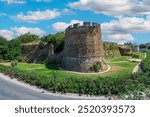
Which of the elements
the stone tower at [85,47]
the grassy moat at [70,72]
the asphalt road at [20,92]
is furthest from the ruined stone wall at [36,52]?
the asphalt road at [20,92]

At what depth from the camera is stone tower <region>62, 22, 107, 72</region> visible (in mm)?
53438

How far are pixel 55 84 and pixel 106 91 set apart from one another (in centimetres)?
Answer: 493

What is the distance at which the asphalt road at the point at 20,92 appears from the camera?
31487mm

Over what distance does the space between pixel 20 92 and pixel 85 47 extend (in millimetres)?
21577

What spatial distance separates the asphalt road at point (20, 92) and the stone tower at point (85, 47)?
54.8 feet

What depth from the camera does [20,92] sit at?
33.6m

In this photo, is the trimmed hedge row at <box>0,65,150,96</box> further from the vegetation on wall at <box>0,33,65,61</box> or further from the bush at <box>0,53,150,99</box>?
the vegetation on wall at <box>0,33,65,61</box>

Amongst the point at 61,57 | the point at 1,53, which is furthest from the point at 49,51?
the point at 1,53

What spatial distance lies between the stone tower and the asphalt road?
16699 millimetres

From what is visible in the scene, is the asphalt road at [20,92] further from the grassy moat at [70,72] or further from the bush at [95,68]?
the bush at [95,68]

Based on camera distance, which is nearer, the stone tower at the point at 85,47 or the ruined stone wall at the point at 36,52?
the stone tower at the point at 85,47

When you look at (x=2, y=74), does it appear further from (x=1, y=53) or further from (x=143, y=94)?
(x=143, y=94)

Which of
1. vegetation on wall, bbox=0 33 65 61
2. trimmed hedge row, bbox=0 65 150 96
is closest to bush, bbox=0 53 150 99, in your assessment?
trimmed hedge row, bbox=0 65 150 96

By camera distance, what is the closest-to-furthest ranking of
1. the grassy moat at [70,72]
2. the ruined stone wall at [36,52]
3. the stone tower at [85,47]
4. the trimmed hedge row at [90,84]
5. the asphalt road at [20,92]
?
1. the asphalt road at [20,92]
2. the trimmed hedge row at [90,84]
3. the grassy moat at [70,72]
4. the stone tower at [85,47]
5. the ruined stone wall at [36,52]
